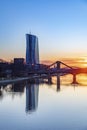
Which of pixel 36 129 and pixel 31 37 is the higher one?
pixel 31 37

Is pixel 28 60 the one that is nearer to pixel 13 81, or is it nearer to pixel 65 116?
pixel 13 81

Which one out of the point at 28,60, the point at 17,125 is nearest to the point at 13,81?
the point at 17,125

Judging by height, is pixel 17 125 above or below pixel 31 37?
below

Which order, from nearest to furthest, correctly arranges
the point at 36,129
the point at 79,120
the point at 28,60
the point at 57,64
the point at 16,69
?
the point at 36,129
the point at 79,120
the point at 16,69
the point at 57,64
the point at 28,60

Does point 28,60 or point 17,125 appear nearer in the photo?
point 17,125

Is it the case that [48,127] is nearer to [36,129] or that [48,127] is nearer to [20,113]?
[36,129]

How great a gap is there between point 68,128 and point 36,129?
1.87 m

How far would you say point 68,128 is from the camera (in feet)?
67.5

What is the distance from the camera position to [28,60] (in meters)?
159

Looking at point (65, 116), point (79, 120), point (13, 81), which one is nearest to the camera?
point (79, 120)

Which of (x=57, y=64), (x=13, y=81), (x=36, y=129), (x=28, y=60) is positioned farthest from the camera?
(x=28, y=60)

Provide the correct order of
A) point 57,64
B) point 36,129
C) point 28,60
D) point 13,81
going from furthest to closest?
point 28,60
point 57,64
point 13,81
point 36,129

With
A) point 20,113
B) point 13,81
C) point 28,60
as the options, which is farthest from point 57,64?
point 20,113

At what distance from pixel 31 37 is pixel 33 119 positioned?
13915cm
